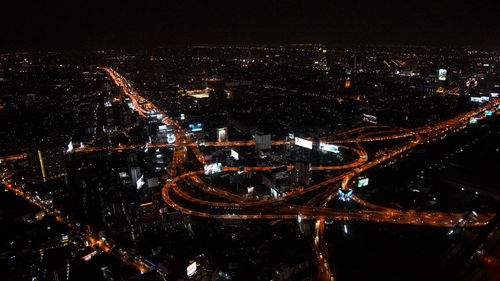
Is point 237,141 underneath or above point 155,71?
underneath

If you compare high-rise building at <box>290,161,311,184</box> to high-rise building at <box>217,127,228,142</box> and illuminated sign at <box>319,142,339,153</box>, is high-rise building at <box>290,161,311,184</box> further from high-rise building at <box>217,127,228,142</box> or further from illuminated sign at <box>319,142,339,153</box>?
high-rise building at <box>217,127,228,142</box>

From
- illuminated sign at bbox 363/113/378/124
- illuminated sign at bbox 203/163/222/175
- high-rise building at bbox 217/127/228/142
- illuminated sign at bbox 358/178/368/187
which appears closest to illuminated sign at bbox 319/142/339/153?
illuminated sign at bbox 358/178/368/187

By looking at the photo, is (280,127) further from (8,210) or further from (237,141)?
(8,210)

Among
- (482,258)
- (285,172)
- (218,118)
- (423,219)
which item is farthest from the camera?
(218,118)

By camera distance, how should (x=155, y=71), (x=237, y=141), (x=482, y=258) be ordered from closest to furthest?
(x=482, y=258), (x=237, y=141), (x=155, y=71)

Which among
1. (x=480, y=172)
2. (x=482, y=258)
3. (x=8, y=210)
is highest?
(x=482, y=258)

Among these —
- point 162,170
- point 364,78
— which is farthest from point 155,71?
point 162,170

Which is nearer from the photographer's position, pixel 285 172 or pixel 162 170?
pixel 285 172

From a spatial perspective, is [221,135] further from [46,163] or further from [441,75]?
[441,75]
